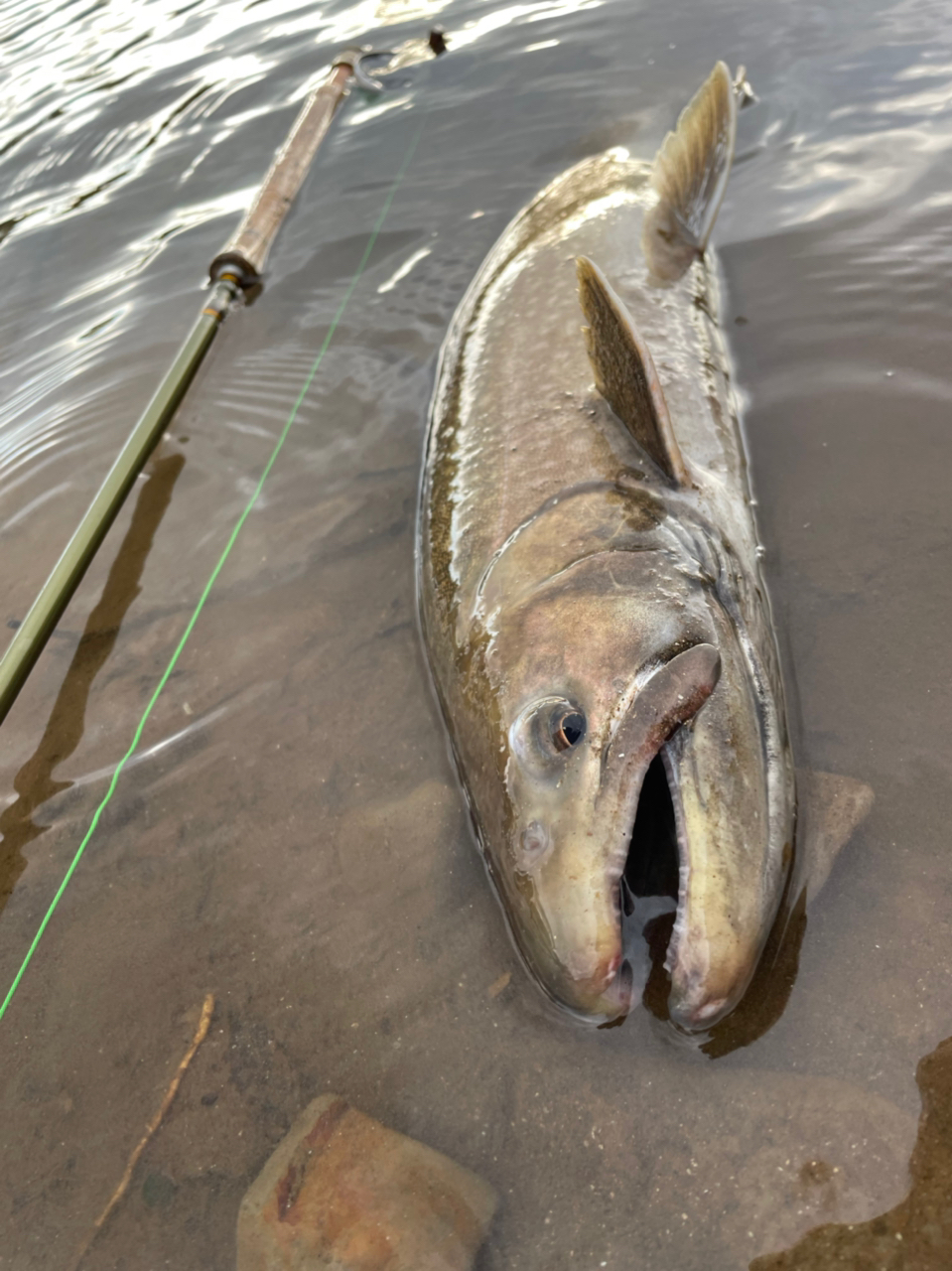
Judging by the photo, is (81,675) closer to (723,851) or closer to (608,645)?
(608,645)

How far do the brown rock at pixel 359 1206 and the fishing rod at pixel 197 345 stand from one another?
5.28 ft

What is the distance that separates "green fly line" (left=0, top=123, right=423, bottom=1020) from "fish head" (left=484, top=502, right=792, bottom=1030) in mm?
1400

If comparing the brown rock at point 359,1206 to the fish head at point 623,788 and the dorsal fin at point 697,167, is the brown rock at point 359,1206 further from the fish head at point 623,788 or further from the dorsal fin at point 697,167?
the dorsal fin at point 697,167

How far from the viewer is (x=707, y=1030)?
2.04 m

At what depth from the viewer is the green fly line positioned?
267 cm

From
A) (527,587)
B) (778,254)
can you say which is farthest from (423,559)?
(778,254)

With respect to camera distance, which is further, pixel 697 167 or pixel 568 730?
pixel 697 167

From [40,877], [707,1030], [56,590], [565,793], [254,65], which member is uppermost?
[254,65]

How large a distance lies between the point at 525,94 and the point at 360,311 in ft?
9.22

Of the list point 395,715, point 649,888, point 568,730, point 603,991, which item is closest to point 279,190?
point 395,715

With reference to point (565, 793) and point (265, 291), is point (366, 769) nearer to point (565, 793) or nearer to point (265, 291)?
point (565, 793)

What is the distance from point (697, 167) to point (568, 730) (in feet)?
12.0

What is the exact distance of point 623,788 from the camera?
199 cm

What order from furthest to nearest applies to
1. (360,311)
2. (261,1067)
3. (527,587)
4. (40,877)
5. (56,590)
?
1. (360,311)
2. (56,590)
3. (40,877)
4. (527,587)
5. (261,1067)
